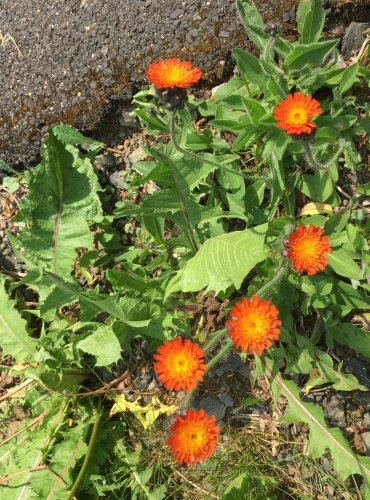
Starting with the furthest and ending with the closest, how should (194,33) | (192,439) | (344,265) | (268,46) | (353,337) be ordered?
(194,33) < (353,337) < (344,265) < (268,46) < (192,439)

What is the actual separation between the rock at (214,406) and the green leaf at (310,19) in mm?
2456

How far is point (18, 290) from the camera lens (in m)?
3.80

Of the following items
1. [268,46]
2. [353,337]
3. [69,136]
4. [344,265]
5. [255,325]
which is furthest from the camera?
[69,136]

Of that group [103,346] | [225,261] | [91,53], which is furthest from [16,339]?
[91,53]

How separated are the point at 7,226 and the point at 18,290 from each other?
52 centimetres

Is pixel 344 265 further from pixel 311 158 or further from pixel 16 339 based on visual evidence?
pixel 16 339

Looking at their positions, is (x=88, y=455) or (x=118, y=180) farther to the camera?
(x=118, y=180)

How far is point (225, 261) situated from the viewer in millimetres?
2660

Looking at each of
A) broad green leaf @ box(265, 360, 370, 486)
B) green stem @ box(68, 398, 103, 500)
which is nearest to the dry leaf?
green stem @ box(68, 398, 103, 500)

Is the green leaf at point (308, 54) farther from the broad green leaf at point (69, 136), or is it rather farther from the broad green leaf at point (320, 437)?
→ the broad green leaf at point (320, 437)

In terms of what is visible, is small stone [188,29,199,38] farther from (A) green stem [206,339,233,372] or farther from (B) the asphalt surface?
(A) green stem [206,339,233,372]

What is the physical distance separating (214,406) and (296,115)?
206cm

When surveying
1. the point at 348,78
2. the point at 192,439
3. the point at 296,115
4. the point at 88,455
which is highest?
the point at 296,115

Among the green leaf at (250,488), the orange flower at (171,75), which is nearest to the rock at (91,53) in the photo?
the orange flower at (171,75)
